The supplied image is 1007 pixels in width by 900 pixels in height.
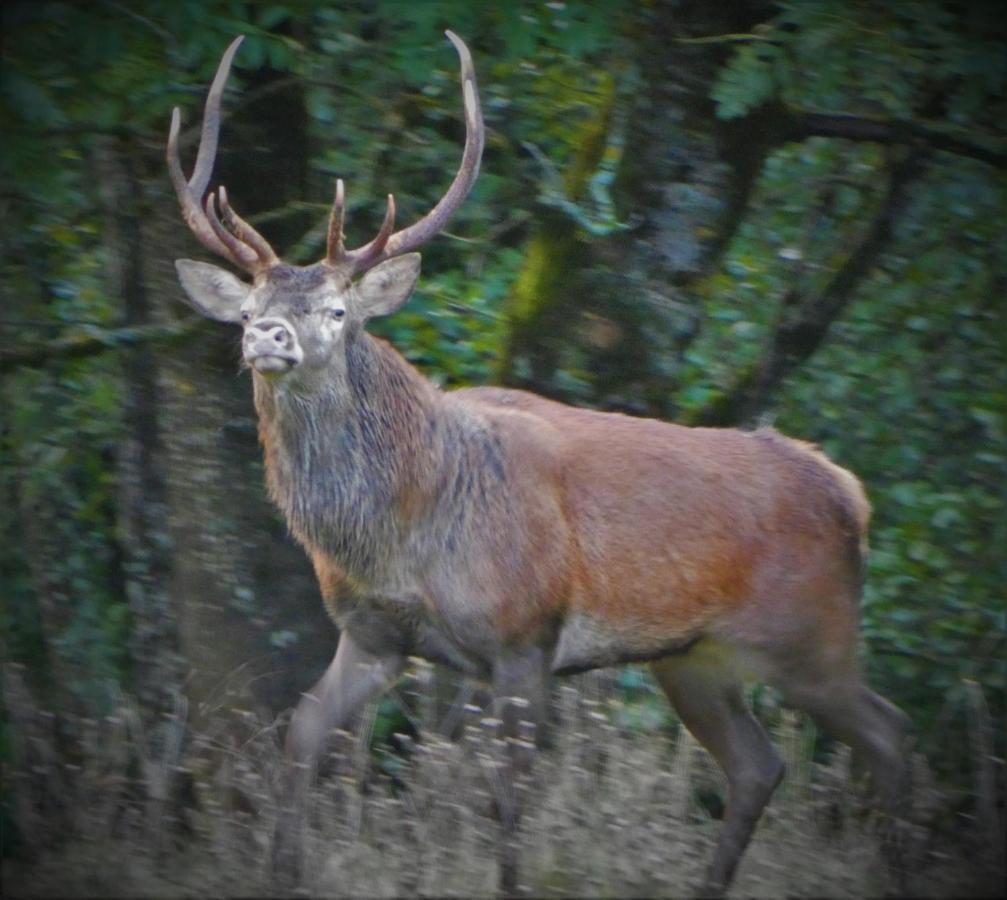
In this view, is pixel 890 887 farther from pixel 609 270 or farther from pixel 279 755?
pixel 609 270

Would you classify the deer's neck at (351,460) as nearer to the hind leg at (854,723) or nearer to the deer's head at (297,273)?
the deer's head at (297,273)

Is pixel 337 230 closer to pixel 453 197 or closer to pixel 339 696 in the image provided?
pixel 453 197

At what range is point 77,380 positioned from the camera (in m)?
7.99

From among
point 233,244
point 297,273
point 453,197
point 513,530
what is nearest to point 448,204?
point 453,197

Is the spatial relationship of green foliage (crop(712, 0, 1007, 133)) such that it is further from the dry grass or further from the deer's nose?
the dry grass

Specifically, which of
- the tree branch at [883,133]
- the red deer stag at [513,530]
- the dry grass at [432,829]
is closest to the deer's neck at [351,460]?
the red deer stag at [513,530]

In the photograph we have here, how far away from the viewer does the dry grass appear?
579cm

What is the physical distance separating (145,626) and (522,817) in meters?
2.40

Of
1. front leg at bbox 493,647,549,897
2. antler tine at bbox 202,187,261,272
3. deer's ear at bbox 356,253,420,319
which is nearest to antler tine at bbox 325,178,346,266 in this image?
deer's ear at bbox 356,253,420,319

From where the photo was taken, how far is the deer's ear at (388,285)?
20.5 ft

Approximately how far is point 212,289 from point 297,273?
0.37m

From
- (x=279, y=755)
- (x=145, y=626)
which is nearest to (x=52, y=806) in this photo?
(x=279, y=755)

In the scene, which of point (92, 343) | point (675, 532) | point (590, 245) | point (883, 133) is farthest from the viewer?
point (883, 133)

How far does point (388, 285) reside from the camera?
247 inches
